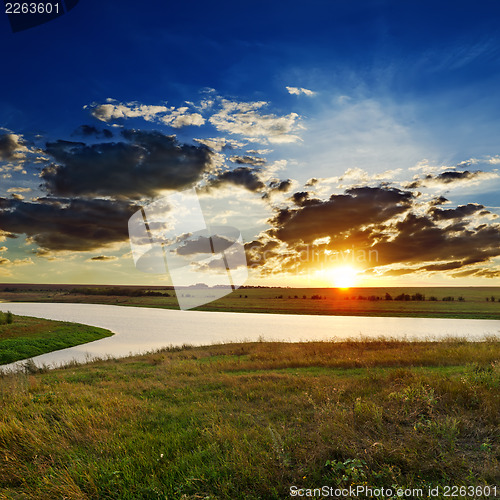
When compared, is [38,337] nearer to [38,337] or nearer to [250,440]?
[38,337]

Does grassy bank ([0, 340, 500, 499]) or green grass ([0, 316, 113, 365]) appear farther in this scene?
green grass ([0, 316, 113, 365])

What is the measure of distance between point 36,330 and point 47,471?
41.7m

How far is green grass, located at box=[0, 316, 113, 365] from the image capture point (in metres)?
31.8

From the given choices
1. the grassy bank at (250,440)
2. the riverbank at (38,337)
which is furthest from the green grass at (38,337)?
the grassy bank at (250,440)

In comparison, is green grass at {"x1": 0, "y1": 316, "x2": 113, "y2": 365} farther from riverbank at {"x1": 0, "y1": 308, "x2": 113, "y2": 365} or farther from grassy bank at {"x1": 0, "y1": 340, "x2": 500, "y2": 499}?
grassy bank at {"x1": 0, "y1": 340, "x2": 500, "y2": 499}

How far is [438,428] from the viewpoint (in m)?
6.52

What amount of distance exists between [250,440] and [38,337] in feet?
128

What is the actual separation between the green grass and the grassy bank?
24011mm

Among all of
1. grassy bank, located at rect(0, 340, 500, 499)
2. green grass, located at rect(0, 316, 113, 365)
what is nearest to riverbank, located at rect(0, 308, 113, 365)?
green grass, located at rect(0, 316, 113, 365)

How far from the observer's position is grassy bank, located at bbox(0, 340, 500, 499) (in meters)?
5.73

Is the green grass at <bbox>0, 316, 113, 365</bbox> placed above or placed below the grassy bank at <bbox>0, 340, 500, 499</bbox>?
below

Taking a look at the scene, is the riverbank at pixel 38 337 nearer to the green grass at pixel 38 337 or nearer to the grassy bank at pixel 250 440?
the green grass at pixel 38 337

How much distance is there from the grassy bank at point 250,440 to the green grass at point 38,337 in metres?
24.0

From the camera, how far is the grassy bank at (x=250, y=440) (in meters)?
5.73
